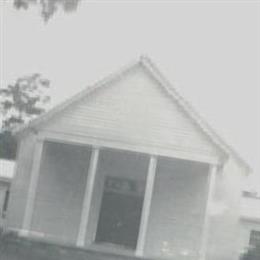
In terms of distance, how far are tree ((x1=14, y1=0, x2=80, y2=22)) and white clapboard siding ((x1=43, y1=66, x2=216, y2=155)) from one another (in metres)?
12.2

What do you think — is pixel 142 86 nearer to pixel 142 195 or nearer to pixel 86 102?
pixel 86 102

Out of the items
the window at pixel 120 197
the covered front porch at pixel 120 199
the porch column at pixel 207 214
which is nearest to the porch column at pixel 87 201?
the covered front porch at pixel 120 199

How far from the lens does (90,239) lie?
73.4ft

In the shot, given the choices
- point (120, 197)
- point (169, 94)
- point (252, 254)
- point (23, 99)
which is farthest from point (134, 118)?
point (23, 99)

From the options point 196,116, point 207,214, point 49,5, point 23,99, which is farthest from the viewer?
point 23,99

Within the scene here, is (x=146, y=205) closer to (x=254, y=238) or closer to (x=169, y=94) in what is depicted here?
(x=169, y=94)

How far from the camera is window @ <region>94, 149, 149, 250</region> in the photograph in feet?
73.0

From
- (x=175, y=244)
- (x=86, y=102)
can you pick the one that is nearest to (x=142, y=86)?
(x=86, y=102)

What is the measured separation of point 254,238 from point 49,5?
58.6 ft

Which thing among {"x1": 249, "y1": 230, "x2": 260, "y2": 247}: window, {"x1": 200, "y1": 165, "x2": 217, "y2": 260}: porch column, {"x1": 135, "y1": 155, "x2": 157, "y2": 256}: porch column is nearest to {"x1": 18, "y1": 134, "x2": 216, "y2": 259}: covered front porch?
{"x1": 135, "y1": 155, "x2": 157, "y2": 256}: porch column

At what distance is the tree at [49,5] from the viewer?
8.38 m

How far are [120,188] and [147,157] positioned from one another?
137 centimetres

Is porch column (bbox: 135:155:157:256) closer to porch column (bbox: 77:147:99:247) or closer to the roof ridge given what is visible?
porch column (bbox: 77:147:99:247)

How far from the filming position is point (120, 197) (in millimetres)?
22422
